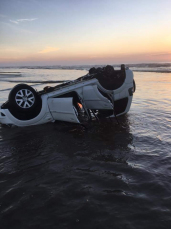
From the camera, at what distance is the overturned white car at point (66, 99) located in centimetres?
609

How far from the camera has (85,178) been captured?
3.60 m

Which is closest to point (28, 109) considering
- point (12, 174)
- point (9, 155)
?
point (9, 155)

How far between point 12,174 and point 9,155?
2.98 ft

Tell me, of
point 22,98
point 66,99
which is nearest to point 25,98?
point 22,98

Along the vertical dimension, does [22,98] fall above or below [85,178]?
above

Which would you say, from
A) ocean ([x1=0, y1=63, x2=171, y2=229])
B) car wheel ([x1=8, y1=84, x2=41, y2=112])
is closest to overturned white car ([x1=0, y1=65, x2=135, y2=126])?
car wheel ([x1=8, y1=84, x2=41, y2=112])

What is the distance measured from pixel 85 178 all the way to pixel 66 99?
299 centimetres

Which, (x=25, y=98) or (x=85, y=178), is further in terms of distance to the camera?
(x=25, y=98)

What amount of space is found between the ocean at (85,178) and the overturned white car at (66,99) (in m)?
0.42

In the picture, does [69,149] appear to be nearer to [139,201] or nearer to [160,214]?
[139,201]

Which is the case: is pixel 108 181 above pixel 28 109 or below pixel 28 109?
below

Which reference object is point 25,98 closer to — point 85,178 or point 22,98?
point 22,98

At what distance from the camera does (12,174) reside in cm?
378

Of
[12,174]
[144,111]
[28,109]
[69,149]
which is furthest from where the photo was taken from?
[144,111]
